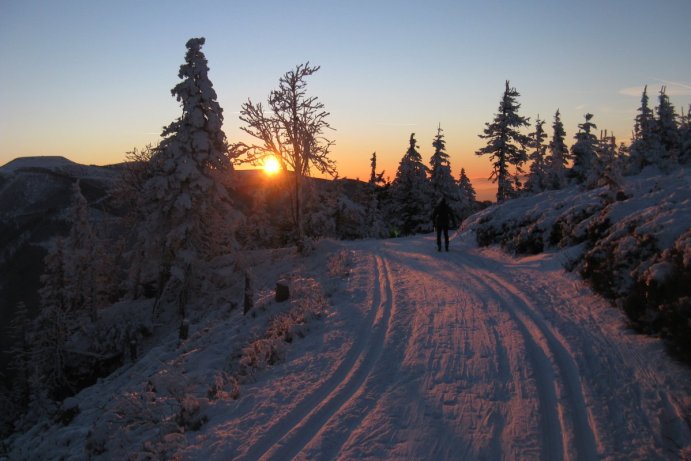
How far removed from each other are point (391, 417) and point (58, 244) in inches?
1202

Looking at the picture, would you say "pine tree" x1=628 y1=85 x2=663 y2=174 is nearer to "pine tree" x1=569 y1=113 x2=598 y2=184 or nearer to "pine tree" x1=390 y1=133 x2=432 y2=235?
"pine tree" x1=569 y1=113 x2=598 y2=184

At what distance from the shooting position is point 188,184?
22.8 m

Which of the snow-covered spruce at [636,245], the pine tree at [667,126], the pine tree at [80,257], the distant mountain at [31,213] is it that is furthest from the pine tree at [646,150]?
the distant mountain at [31,213]

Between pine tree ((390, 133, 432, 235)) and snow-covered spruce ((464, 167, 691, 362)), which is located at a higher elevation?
pine tree ((390, 133, 432, 235))

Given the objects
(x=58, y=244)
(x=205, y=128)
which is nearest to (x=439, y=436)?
(x=205, y=128)

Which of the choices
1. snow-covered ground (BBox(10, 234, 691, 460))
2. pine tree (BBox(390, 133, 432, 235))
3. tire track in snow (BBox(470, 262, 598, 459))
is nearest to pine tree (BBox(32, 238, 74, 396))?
snow-covered ground (BBox(10, 234, 691, 460))

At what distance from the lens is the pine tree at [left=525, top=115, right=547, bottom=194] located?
48647 millimetres

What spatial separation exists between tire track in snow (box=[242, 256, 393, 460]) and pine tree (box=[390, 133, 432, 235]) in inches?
1486

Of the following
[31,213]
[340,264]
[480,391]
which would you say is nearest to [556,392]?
[480,391]

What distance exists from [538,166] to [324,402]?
51.3 metres

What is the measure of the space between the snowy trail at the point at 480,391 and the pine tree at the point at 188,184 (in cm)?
1526

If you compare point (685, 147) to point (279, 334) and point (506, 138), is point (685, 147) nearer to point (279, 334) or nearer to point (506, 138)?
point (506, 138)

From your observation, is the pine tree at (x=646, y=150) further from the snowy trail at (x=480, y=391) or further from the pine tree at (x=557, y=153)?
the snowy trail at (x=480, y=391)

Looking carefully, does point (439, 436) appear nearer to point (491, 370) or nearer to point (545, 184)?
point (491, 370)
